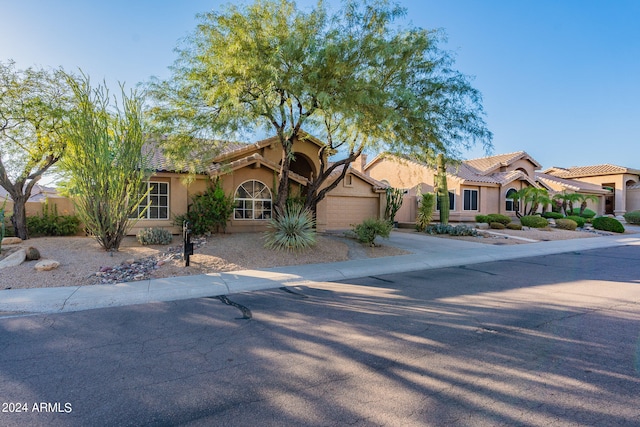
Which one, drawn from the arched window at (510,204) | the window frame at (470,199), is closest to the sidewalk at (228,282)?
the window frame at (470,199)

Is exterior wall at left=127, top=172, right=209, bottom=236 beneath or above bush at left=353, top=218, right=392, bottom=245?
above

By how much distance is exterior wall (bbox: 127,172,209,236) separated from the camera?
15.0 metres

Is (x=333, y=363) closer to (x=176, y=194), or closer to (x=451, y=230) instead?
(x=176, y=194)

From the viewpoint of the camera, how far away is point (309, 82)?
9516mm

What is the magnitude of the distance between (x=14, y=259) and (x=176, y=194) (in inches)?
261

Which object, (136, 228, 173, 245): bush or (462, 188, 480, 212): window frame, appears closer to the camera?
(136, 228, 173, 245): bush

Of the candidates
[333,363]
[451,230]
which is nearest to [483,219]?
[451,230]

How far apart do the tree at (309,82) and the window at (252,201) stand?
455 cm

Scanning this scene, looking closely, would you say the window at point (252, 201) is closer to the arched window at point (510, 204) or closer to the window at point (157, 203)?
the window at point (157, 203)

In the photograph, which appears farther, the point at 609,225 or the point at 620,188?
the point at 620,188

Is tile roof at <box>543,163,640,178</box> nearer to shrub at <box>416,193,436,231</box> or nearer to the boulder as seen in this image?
shrub at <box>416,193,436,231</box>

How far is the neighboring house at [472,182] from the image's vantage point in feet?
87.0

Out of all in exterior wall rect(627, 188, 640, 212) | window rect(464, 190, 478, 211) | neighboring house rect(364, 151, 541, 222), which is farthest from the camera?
exterior wall rect(627, 188, 640, 212)

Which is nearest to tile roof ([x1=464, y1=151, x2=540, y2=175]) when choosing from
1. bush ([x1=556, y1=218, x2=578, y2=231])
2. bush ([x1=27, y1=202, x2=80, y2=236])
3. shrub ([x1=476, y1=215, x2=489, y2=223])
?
shrub ([x1=476, y1=215, x2=489, y2=223])
